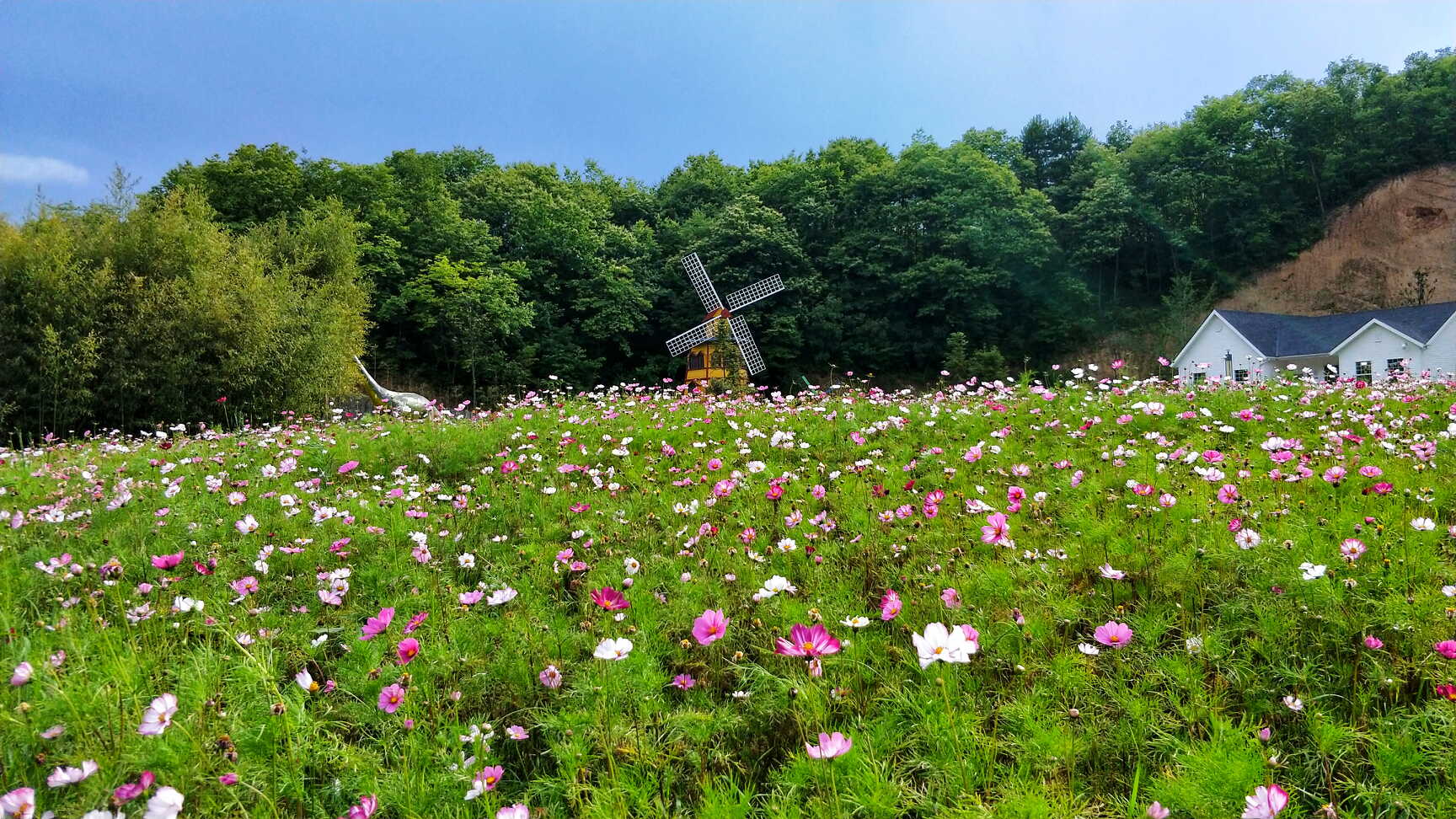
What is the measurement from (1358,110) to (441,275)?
4709cm

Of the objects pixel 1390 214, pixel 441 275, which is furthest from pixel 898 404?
pixel 1390 214

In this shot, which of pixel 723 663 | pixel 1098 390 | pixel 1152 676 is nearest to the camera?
pixel 1152 676

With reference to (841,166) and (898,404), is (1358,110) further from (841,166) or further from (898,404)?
(898,404)

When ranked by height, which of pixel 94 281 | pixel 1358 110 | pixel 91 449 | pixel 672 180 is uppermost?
pixel 672 180

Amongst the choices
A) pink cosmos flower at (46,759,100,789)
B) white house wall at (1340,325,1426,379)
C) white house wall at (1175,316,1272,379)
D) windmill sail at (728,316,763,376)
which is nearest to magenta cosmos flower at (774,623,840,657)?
pink cosmos flower at (46,759,100,789)

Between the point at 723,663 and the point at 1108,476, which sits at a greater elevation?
the point at 723,663

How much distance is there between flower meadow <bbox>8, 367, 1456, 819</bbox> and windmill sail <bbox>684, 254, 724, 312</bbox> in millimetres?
24931

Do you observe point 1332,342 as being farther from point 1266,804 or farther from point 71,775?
point 71,775

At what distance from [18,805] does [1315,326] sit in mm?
34218

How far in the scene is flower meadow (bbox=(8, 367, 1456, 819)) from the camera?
1845 millimetres

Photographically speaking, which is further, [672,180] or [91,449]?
[672,180]

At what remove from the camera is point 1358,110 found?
3634 centimetres

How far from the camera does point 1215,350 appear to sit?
2636 cm

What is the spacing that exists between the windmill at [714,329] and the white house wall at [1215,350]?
15663mm
